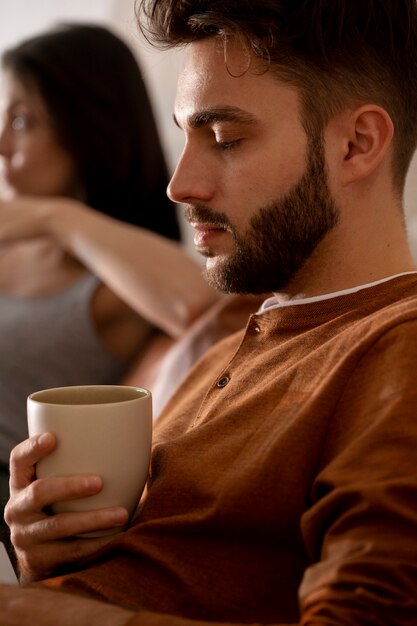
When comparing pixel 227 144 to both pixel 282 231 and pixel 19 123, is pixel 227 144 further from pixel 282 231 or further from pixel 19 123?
pixel 19 123

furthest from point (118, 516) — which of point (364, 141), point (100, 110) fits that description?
point (100, 110)

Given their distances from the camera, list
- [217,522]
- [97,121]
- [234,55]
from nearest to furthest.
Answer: [217,522] < [234,55] < [97,121]

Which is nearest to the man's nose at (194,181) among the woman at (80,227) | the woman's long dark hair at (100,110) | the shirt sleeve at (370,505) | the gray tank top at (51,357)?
the shirt sleeve at (370,505)

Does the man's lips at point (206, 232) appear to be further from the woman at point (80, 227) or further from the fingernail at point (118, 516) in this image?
the woman at point (80, 227)

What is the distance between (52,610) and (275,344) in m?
0.33

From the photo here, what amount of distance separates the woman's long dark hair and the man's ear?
1.04 metres

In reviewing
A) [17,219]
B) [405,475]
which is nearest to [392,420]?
[405,475]

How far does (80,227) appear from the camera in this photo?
1593 millimetres

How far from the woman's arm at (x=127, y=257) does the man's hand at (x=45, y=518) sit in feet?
2.21

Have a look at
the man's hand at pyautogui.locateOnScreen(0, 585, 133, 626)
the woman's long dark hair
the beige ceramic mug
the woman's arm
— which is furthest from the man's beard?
the woman's long dark hair

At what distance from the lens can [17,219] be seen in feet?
5.30

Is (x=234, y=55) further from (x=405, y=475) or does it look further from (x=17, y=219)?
(x=17, y=219)

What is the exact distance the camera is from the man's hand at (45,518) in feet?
2.43

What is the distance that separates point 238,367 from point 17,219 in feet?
2.90
